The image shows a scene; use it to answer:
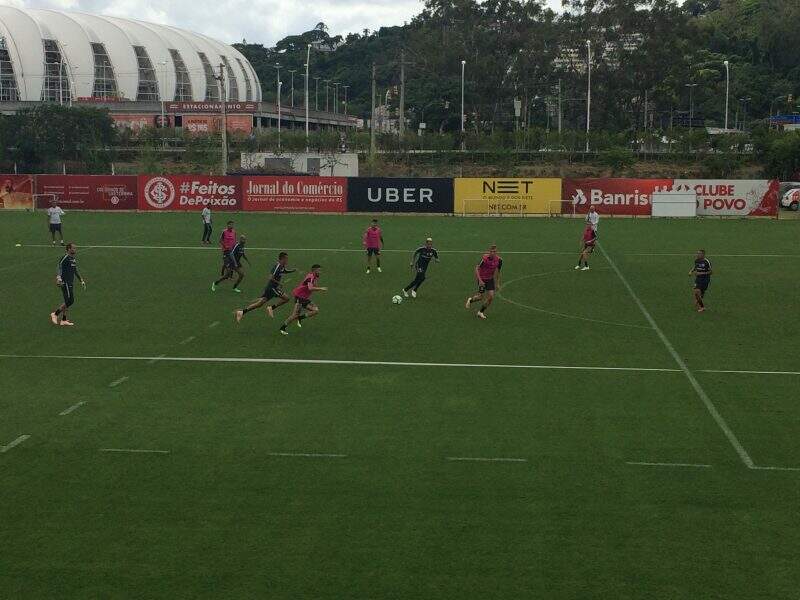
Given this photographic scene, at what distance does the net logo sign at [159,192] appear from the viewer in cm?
6072

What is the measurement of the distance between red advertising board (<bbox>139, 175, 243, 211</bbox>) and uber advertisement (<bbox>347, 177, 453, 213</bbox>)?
729 centimetres

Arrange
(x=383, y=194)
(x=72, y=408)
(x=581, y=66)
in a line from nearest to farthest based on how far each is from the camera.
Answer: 1. (x=72, y=408)
2. (x=383, y=194)
3. (x=581, y=66)

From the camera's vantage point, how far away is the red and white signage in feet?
192

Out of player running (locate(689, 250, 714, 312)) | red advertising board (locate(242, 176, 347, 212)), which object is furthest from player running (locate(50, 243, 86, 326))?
red advertising board (locate(242, 176, 347, 212))

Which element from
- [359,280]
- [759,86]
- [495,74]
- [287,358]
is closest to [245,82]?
[495,74]

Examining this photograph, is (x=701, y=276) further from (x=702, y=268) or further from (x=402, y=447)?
(x=402, y=447)

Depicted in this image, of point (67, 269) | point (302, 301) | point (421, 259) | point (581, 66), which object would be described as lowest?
point (302, 301)

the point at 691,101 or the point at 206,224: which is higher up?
the point at 691,101

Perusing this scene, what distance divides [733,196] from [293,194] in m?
26.3

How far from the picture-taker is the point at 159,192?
199 ft

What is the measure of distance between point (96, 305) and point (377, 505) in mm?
16590

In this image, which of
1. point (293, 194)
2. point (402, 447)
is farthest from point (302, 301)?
point (293, 194)

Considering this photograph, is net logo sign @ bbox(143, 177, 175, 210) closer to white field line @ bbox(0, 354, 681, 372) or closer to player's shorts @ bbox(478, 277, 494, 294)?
player's shorts @ bbox(478, 277, 494, 294)

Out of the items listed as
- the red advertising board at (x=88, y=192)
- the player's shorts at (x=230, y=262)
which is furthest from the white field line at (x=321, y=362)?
the red advertising board at (x=88, y=192)
